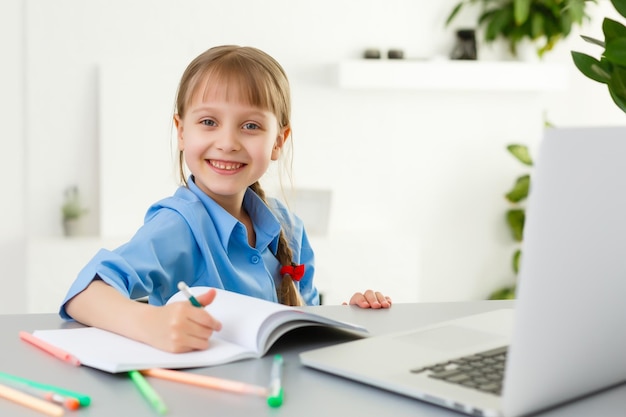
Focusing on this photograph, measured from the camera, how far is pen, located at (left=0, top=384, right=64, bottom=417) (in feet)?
2.84

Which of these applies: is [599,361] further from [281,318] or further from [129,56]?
[129,56]

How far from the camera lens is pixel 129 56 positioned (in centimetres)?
382

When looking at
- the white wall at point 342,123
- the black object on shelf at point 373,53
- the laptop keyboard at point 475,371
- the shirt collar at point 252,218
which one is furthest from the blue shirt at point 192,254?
the black object on shelf at point 373,53

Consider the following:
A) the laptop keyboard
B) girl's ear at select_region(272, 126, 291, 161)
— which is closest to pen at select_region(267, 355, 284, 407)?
the laptop keyboard

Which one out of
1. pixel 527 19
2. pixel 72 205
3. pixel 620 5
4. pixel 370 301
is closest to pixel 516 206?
pixel 527 19

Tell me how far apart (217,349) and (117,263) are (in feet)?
0.95

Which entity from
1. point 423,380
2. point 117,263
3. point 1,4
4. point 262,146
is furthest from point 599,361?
point 1,4

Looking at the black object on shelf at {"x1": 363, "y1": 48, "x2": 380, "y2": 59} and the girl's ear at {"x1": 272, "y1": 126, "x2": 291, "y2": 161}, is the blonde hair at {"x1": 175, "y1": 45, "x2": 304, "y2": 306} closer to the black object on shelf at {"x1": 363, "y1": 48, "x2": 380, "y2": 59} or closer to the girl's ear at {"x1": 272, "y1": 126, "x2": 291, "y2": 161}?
the girl's ear at {"x1": 272, "y1": 126, "x2": 291, "y2": 161}

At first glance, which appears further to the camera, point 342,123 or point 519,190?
point 519,190

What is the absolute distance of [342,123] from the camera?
13.7 feet

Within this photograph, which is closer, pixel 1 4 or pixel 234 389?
pixel 234 389

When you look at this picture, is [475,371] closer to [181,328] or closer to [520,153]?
[181,328]

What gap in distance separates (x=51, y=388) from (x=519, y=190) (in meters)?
3.68

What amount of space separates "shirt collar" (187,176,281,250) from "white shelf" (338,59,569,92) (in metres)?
2.25
